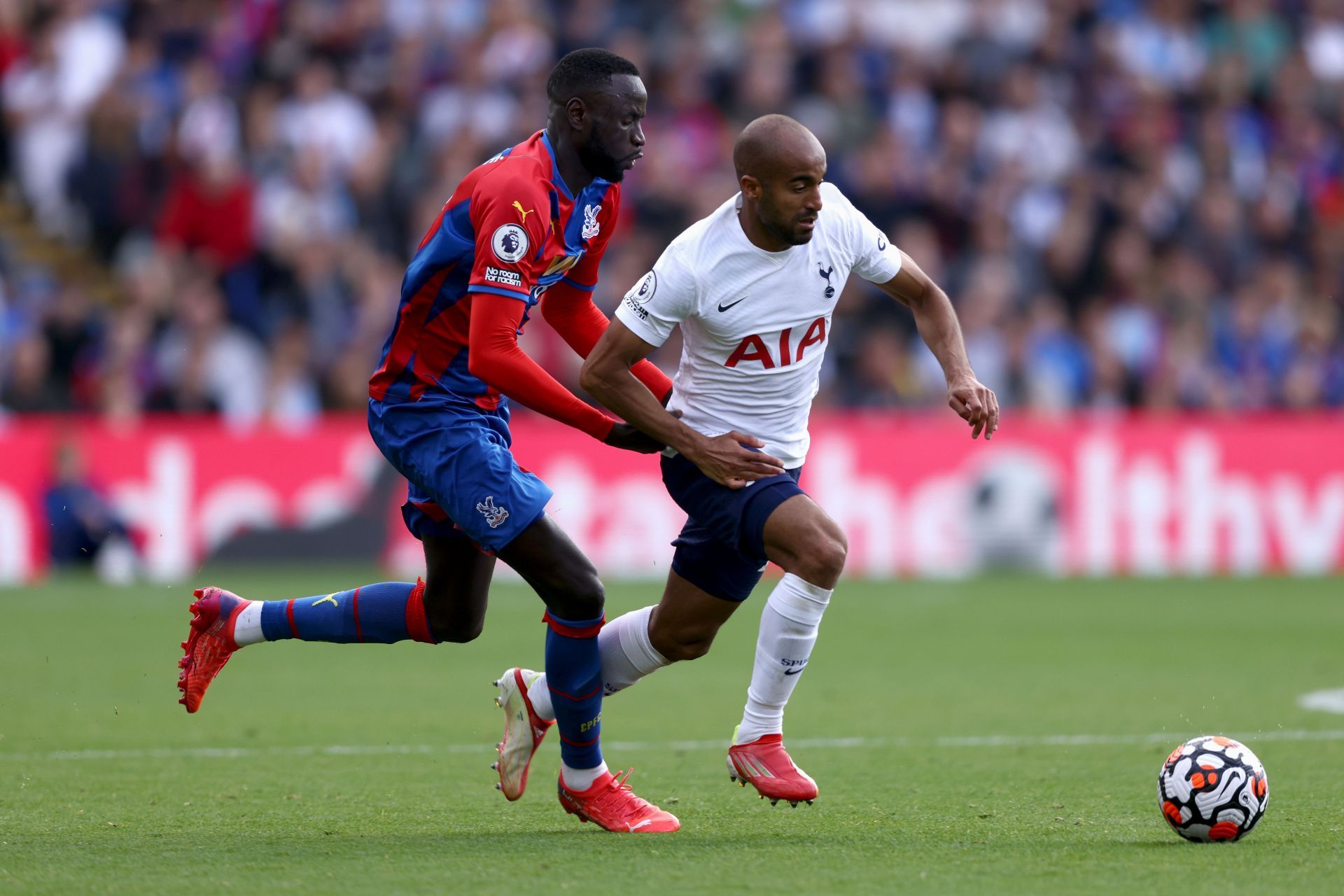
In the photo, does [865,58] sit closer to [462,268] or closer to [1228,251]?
[1228,251]

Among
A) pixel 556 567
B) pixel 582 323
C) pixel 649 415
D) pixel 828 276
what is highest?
pixel 828 276

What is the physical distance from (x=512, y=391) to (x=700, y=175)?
11652mm

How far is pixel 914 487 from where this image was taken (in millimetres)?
15461

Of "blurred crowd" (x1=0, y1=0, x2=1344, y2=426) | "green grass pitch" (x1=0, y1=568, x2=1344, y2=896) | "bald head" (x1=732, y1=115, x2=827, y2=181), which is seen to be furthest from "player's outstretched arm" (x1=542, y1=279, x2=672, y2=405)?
"blurred crowd" (x1=0, y1=0, x2=1344, y2=426)

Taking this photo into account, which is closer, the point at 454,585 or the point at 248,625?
the point at 454,585

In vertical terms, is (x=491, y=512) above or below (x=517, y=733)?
above

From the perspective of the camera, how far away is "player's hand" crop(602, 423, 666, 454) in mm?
5844

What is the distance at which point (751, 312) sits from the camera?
595 centimetres

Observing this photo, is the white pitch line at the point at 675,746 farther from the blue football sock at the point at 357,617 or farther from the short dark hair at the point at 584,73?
the short dark hair at the point at 584,73

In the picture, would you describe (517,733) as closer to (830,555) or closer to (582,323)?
(830,555)

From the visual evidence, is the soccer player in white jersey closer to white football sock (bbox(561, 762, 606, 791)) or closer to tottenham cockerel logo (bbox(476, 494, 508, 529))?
white football sock (bbox(561, 762, 606, 791))

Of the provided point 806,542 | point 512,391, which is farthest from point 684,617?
point 512,391

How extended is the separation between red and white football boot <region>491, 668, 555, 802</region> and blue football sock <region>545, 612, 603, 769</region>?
29cm

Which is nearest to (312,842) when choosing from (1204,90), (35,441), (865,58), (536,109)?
(35,441)
